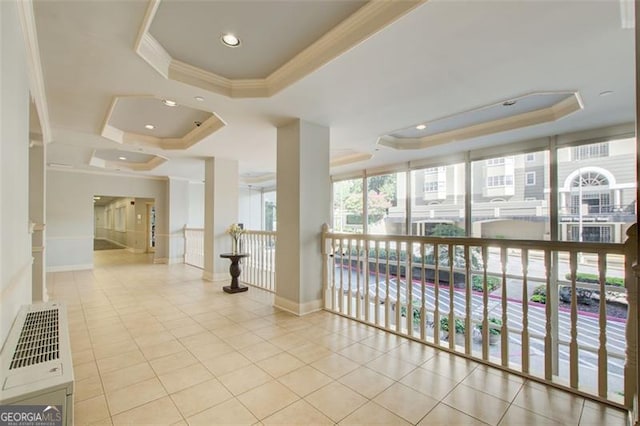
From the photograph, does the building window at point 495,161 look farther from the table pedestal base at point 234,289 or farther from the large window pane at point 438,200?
the table pedestal base at point 234,289

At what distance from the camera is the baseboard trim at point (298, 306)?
377cm

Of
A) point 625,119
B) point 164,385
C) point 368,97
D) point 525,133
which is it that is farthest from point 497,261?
point 164,385

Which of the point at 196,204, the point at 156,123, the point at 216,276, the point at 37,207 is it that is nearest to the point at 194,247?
the point at 196,204

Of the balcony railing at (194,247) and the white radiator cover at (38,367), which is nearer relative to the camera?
the white radiator cover at (38,367)

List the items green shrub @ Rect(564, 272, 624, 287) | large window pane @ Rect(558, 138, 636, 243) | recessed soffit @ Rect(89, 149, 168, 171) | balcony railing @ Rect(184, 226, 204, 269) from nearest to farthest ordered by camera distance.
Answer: green shrub @ Rect(564, 272, 624, 287)
large window pane @ Rect(558, 138, 636, 243)
recessed soffit @ Rect(89, 149, 168, 171)
balcony railing @ Rect(184, 226, 204, 269)

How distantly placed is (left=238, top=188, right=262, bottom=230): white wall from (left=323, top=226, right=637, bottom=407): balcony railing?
770 cm

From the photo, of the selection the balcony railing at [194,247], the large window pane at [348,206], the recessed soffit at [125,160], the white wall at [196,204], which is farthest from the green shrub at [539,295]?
the white wall at [196,204]

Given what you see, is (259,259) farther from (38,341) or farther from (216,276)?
(38,341)

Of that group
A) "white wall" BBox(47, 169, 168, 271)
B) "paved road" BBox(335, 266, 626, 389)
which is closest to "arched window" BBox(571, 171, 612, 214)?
"paved road" BBox(335, 266, 626, 389)

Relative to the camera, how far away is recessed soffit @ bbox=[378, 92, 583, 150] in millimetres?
3654

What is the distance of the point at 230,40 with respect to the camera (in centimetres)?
244

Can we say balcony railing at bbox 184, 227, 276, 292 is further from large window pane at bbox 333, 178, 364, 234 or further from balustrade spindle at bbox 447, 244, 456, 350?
large window pane at bbox 333, 178, 364, 234

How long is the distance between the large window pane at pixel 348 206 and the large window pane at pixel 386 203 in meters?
0.32

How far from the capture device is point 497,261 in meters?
5.48
